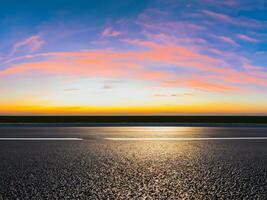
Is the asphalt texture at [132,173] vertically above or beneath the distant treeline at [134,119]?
beneath

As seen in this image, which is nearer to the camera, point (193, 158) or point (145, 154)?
point (193, 158)

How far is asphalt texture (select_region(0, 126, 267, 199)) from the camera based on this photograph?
13.3 ft

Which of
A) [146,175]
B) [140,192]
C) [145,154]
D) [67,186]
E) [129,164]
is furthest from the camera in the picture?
[145,154]

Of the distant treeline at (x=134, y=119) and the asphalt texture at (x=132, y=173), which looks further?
the distant treeline at (x=134, y=119)

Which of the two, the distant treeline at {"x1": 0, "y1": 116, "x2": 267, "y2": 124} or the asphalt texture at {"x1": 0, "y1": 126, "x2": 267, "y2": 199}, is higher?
the distant treeline at {"x1": 0, "y1": 116, "x2": 267, "y2": 124}

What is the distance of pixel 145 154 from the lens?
7191 millimetres

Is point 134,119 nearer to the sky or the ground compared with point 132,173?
nearer to the sky

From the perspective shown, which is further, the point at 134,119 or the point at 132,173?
the point at 134,119

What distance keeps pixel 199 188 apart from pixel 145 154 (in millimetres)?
2969

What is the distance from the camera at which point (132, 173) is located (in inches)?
203

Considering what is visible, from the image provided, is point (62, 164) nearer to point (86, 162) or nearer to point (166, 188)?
point (86, 162)

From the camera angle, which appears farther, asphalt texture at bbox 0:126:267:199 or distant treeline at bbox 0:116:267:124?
distant treeline at bbox 0:116:267:124

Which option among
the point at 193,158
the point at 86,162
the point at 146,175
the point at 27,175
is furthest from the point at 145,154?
the point at 27,175

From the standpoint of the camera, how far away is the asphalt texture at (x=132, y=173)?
159 inches
